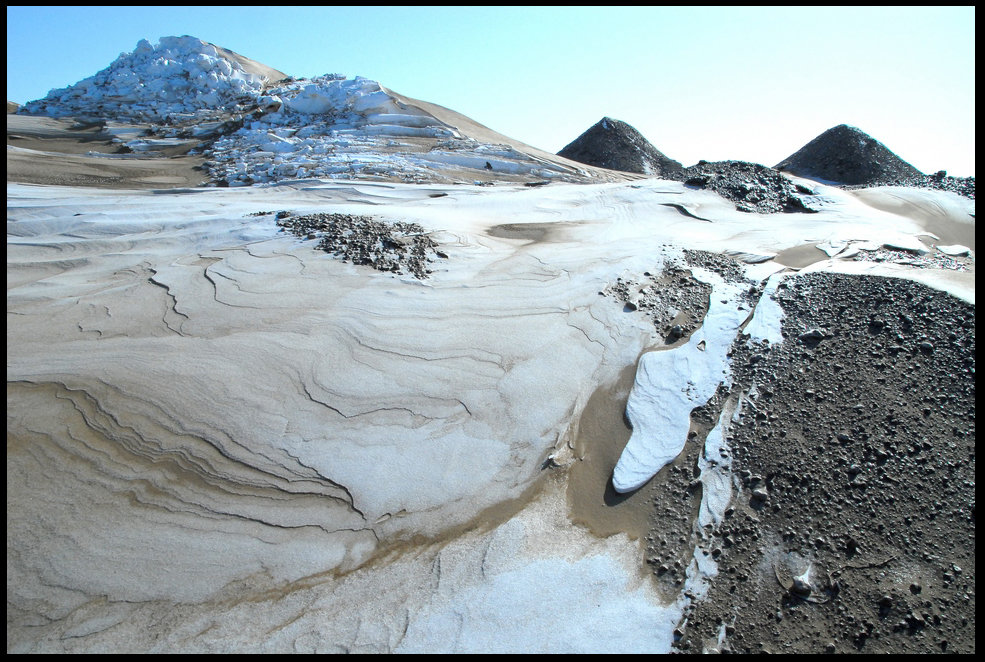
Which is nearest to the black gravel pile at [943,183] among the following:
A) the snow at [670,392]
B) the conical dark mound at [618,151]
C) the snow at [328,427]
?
the snow at [328,427]

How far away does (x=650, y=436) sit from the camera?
2715 millimetres

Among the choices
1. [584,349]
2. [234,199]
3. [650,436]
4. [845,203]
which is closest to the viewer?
[650,436]

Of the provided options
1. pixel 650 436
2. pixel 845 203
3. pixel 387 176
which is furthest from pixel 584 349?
pixel 845 203

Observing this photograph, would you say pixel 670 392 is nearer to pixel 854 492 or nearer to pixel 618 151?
pixel 854 492

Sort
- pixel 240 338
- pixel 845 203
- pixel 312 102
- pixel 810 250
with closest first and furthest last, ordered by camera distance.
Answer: pixel 240 338 < pixel 810 250 < pixel 845 203 < pixel 312 102

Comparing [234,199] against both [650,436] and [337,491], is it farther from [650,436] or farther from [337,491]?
[650,436]

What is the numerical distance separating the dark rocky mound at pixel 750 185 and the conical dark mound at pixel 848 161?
2952mm

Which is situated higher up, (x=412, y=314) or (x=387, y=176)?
(x=387, y=176)

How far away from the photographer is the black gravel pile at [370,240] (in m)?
4.14

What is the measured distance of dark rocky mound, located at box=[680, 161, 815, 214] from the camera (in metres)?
7.31

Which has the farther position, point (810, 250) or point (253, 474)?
point (810, 250)

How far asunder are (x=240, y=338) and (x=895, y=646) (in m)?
3.51

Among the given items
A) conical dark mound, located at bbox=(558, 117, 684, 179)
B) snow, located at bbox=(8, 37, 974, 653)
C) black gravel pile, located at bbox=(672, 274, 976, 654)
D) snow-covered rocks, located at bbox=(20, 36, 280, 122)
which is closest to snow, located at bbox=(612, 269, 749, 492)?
snow, located at bbox=(8, 37, 974, 653)

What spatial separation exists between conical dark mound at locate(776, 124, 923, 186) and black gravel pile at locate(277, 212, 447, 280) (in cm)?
959
